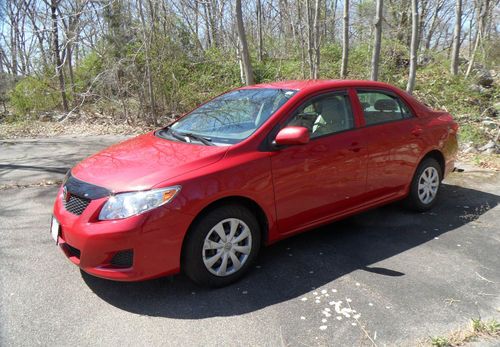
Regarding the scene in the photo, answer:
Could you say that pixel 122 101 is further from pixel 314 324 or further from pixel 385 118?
pixel 314 324

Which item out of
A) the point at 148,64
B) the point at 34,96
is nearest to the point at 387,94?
the point at 148,64

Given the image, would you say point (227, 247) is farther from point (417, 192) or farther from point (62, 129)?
point (62, 129)

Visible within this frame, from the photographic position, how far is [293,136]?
338 cm

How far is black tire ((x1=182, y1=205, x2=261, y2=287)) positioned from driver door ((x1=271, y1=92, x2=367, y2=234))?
312mm

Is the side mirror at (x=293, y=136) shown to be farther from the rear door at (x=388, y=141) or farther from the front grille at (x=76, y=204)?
the front grille at (x=76, y=204)

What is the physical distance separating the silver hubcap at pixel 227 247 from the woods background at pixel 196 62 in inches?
242

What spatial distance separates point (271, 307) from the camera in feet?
9.94

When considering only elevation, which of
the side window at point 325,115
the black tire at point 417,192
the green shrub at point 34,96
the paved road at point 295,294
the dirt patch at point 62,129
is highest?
the green shrub at point 34,96

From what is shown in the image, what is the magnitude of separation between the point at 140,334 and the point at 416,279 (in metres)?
2.16

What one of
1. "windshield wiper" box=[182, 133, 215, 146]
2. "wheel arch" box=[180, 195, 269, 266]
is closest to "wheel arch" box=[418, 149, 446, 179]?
"wheel arch" box=[180, 195, 269, 266]

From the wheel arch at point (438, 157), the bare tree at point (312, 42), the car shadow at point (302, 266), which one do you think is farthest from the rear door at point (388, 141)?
the bare tree at point (312, 42)

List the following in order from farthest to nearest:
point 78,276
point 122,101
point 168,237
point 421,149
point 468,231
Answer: point 122,101
point 421,149
point 468,231
point 78,276
point 168,237

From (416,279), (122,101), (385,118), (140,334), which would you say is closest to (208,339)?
(140,334)

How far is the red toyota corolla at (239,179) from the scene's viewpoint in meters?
2.95
